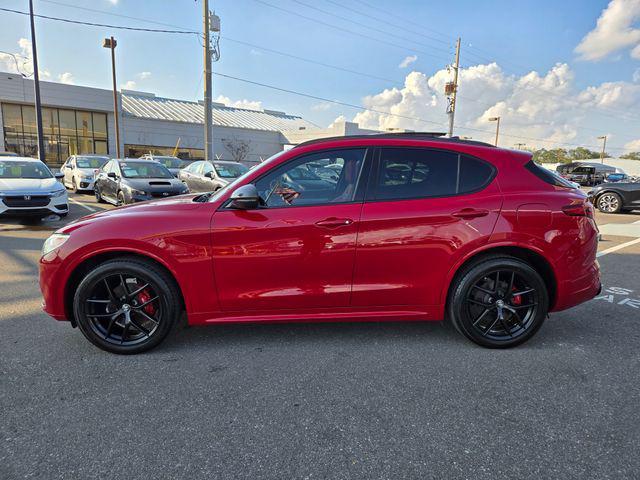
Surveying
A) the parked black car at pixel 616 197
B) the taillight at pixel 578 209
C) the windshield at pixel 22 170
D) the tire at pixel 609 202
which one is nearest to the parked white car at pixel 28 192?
the windshield at pixel 22 170

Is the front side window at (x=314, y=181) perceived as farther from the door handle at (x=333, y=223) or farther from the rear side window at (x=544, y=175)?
Answer: the rear side window at (x=544, y=175)

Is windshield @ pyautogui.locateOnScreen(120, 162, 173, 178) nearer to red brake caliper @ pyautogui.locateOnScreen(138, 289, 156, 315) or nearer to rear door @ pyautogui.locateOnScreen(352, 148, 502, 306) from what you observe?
red brake caliper @ pyautogui.locateOnScreen(138, 289, 156, 315)

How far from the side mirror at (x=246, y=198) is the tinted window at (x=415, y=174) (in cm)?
95

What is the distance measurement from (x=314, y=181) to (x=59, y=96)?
127 ft

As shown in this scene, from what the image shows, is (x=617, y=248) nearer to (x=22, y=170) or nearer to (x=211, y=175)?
(x=211, y=175)

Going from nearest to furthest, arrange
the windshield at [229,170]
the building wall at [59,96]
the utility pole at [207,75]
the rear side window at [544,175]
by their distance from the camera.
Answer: the rear side window at [544,175] < the windshield at [229,170] < the utility pole at [207,75] < the building wall at [59,96]

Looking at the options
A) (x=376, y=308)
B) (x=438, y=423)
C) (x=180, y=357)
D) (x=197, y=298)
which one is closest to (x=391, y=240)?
(x=376, y=308)

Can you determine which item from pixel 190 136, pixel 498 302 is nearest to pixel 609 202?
pixel 498 302

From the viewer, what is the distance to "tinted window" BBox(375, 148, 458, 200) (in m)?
3.44

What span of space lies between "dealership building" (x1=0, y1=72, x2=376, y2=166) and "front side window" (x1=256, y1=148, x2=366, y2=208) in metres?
36.6

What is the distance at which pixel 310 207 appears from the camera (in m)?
3.32

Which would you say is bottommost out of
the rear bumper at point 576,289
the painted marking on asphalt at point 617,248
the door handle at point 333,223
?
the painted marking on asphalt at point 617,248

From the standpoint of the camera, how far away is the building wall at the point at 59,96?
108ft

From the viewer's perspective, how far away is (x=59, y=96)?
34.3 m
